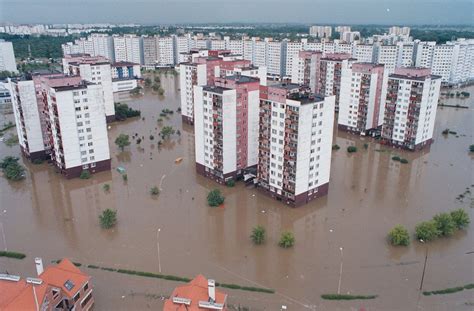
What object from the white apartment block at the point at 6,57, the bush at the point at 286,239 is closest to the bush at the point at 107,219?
the bush at the point at 286,239

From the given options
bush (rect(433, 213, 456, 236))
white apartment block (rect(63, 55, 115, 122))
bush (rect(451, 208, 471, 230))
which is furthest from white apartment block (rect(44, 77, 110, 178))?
bush (rect(451, 208, 471, 230))

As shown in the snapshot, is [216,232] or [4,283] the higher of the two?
[4,283]

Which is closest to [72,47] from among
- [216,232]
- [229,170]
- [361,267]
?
[229,170]

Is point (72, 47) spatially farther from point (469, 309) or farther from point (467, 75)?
point (469, 309)

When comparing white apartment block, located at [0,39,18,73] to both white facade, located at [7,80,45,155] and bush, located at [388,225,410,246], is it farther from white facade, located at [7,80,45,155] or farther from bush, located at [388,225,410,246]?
bush, located at [388,225,410,246]

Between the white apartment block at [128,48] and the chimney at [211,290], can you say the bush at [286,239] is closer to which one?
the chimney at [211,290]

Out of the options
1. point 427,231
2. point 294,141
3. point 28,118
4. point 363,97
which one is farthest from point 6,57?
point 427,231
